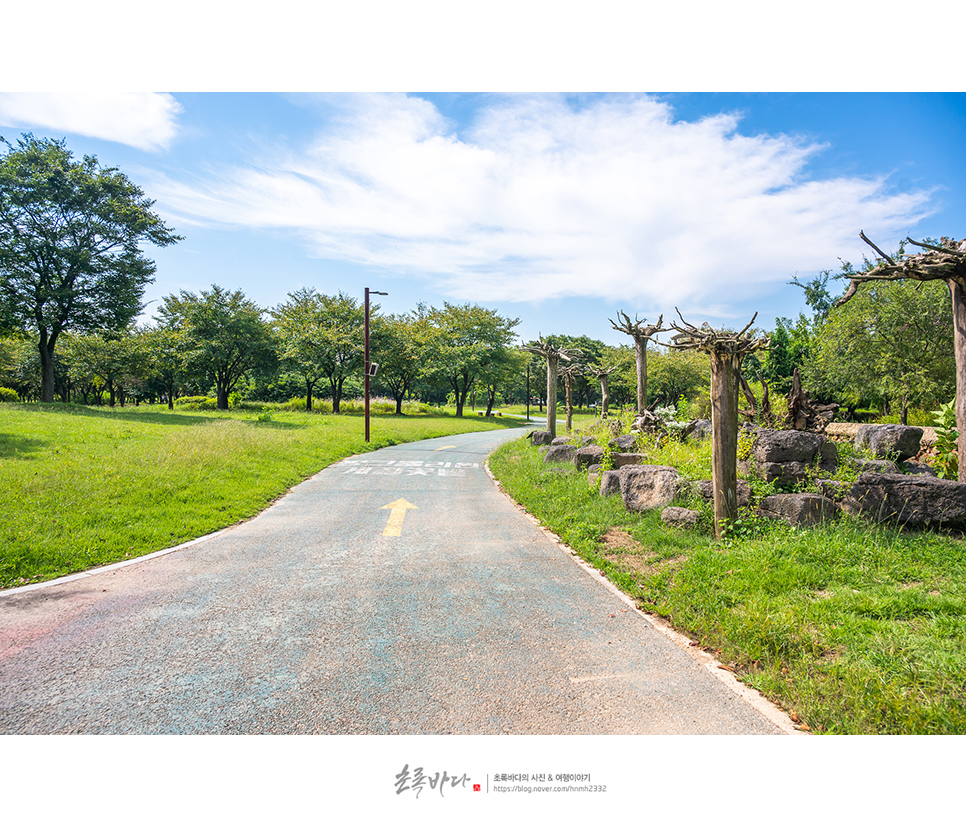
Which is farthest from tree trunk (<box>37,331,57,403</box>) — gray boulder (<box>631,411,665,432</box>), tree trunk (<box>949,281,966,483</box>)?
tree trunk (<box>949,281,966,483</box>)

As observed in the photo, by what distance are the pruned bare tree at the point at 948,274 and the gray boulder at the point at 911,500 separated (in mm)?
763

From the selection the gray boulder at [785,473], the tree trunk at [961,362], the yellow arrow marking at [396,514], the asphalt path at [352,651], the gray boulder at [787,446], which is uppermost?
the tree trunk at [961,362]

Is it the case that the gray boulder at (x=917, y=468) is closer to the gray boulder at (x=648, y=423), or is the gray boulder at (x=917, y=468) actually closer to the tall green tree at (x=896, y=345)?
the gray boulder at (x=648, y=423)

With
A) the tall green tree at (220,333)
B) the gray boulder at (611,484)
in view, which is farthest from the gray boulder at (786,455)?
the tall green tree at (220,333)

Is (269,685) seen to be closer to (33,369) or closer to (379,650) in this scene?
(379,650)

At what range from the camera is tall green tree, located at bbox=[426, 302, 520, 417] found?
4034cm

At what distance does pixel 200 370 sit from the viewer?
3981 centimetres

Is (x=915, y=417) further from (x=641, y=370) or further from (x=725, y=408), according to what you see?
(x=725, y=408)

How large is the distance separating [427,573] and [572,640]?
2063mm

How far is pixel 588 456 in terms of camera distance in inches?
A: 418

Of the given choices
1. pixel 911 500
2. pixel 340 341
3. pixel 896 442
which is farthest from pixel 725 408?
pixel 340 341

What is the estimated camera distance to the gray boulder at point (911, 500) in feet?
17.1

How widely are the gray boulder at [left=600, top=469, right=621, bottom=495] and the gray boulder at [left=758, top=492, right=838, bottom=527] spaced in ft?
8.80
